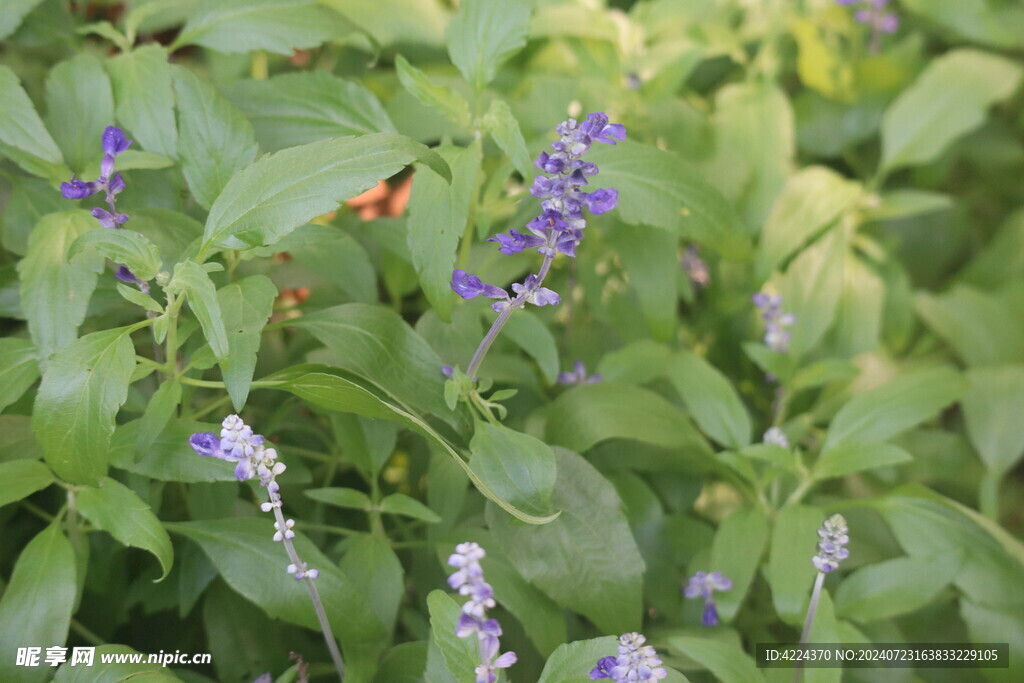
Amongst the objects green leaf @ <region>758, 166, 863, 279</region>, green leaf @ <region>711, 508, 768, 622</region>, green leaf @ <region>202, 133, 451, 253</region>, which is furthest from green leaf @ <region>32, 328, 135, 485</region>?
green leaf @ <region>758, 166, 863, 279</region>

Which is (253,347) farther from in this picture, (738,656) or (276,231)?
(738,656)

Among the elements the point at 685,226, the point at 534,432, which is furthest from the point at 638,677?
the point at 685,226

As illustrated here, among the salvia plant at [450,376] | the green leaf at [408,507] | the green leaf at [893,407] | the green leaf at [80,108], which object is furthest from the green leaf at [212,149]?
the green leaf at [893,407]

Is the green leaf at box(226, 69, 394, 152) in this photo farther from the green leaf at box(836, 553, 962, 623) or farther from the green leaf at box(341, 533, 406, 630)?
the green leaf at box(836, 553, 962, 623)

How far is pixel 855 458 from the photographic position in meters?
0.92

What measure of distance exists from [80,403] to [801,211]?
97 cm

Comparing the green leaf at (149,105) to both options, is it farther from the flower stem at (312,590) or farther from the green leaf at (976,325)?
the green leaf at (976,325)

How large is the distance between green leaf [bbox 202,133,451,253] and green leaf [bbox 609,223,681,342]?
0.40m

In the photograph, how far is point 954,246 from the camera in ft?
5.29

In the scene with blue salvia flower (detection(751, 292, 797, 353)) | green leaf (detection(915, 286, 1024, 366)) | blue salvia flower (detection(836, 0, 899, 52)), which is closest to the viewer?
blue salvia flower (detection(751, 292, 797, 353))

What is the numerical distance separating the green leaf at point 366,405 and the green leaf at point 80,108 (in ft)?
1.13

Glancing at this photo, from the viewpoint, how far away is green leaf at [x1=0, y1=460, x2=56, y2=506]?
27.7 inches

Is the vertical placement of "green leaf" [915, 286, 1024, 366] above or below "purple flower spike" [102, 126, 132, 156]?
below

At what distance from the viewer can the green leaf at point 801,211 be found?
119cm
